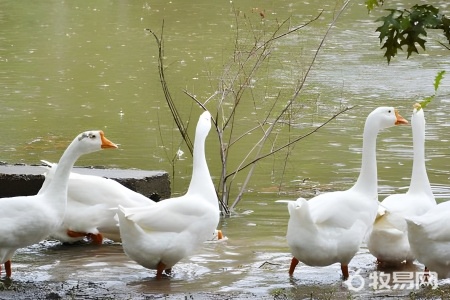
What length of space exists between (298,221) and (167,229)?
98 centimetres

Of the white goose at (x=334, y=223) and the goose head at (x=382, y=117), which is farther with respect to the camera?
the goose head at (x=382, y=117)

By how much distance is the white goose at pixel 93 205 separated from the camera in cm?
821

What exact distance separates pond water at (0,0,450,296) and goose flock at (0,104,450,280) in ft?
0.93

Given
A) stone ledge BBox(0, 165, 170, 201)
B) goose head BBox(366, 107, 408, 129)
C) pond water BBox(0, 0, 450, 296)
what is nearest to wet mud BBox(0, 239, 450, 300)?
pond water BBox(0, 0, 450, 296)

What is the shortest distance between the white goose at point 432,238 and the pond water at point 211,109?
0.74 m

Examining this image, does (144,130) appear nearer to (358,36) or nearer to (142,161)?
(142,161)

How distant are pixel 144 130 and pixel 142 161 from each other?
201 centimetres

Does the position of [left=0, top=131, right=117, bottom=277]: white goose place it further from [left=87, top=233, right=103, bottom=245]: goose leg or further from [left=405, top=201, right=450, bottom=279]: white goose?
[left=405, top=201, right=450, bottom=279]: white goose

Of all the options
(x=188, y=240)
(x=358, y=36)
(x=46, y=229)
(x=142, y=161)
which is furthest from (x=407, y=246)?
(x=358, y=36)

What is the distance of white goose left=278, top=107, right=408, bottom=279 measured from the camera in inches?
270

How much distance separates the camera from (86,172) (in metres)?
9.84

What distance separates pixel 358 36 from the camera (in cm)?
2364

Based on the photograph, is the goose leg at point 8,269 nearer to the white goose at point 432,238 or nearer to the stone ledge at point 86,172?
the stone ledge at point 86,172

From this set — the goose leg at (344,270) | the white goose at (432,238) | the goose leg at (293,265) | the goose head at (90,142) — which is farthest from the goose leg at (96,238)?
the white goose at (432,238)
